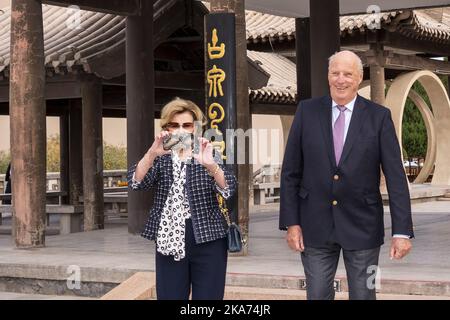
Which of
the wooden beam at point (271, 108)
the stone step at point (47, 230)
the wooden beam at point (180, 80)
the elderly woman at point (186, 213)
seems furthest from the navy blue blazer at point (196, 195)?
the wooden beam at point (271, 108)

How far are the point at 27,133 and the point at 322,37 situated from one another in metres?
4.13

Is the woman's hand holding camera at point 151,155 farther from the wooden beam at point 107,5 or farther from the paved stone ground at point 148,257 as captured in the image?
the wooden beam at point 107,5

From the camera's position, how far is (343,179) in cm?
538

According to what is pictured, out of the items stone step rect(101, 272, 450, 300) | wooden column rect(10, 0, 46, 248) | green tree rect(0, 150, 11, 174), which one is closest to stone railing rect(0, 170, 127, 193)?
green tree rect(0, 150, 11, 174)

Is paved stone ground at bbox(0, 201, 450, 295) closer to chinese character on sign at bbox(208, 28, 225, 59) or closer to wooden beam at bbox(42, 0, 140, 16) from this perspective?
chinese character on sign at bbox(208, 28, 225, 59)

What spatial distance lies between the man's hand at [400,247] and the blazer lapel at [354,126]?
0.48m

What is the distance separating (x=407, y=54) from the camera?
2384 cm

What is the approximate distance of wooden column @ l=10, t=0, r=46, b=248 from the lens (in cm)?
1213

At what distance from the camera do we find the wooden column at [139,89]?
1413 centimetres

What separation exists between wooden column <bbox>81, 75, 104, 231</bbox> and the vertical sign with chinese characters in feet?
17.3

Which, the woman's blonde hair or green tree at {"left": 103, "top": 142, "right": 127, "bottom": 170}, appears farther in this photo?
green tree at {"left": 103, "top": 142, "right": 127, "bottom": 170}

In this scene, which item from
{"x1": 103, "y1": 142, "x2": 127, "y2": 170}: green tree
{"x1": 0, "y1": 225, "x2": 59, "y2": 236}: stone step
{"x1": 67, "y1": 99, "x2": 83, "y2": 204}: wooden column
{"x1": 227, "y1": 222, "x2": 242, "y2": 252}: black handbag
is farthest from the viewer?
{"x1": 103, "y1": 142, "x2": 127, "y2": 170}: green tree
